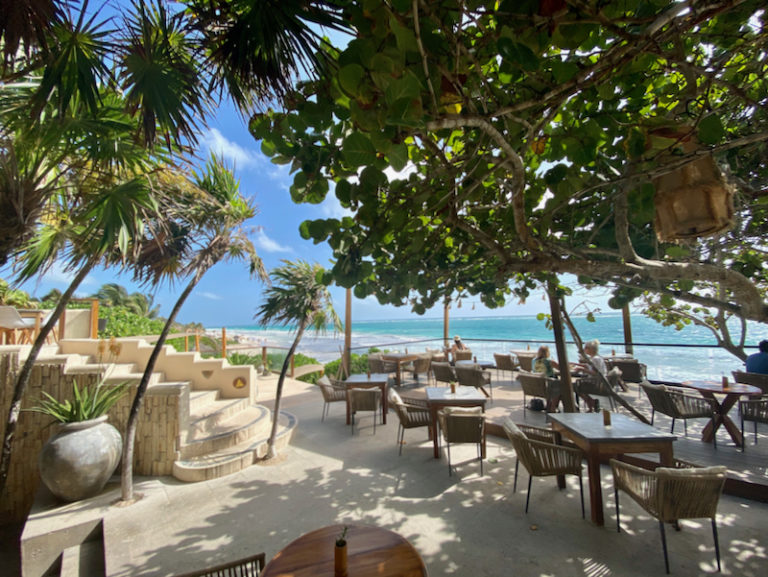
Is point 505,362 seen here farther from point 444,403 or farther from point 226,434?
point 226,434

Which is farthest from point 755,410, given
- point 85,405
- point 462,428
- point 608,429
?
point 85,405

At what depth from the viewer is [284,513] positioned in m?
3.00

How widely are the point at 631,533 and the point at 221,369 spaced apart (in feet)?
19.3

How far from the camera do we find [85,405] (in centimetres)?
358

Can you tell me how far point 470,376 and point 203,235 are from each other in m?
5.08

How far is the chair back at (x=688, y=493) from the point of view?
2.18 metres

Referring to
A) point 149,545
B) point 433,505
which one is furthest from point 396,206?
point 149,545

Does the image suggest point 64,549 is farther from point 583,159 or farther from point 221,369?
point 583,159

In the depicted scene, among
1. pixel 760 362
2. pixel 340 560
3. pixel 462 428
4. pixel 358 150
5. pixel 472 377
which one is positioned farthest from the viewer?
pixel 472 377

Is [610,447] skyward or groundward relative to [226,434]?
skyward

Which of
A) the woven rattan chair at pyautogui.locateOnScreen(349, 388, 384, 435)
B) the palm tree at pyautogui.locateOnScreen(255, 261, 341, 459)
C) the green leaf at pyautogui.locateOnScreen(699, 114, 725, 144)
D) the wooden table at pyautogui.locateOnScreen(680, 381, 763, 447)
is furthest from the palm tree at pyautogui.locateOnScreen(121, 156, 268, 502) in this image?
the wooden table at pyautogui.locateOnScreen(680, 381, 763, 447)

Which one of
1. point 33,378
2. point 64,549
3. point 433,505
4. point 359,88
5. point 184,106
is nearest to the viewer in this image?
point 359,88

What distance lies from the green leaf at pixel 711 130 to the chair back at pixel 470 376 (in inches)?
217

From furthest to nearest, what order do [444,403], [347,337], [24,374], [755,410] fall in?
[347,337], [444,403], [755,410], [24,374]
